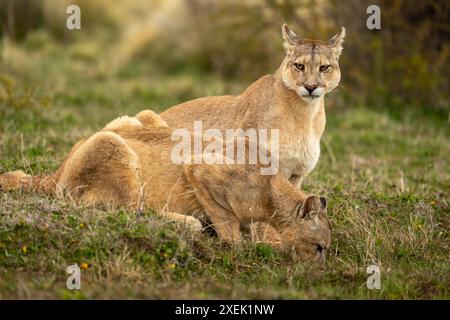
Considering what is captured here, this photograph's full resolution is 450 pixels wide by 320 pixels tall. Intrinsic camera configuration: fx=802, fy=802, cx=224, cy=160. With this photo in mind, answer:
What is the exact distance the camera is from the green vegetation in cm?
700

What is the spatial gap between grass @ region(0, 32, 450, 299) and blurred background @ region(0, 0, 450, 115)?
10.7ft

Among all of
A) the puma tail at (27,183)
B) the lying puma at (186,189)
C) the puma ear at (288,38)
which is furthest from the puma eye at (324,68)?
the puma tail at (27,183)

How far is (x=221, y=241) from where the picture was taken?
7.95 metres

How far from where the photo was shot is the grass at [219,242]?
6.99m

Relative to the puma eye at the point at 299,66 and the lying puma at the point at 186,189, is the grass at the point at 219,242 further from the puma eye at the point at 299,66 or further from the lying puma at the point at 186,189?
the puma eye at the point at 299,66

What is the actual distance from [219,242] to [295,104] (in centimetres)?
265

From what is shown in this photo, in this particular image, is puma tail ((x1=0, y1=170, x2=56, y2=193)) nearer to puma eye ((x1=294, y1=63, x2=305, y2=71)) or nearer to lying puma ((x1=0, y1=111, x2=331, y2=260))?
lying puma ((x1=0, y1=111, x2=331, y2=260))

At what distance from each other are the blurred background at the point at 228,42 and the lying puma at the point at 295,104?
587cm

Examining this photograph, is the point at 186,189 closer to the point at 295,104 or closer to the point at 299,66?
the point at 295,104

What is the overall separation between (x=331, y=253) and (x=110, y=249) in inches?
92.9

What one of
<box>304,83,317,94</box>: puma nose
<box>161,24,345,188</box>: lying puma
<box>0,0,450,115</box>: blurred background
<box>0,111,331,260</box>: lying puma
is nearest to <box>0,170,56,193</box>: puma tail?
<box>0,111,331,260</box>: lying puma

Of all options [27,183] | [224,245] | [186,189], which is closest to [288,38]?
[186,189]

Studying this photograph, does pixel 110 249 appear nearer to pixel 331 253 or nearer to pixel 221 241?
→ pixel 221 241

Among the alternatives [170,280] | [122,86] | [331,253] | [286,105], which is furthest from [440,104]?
[170,280]
